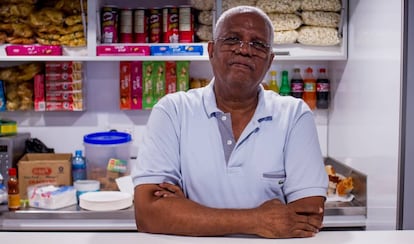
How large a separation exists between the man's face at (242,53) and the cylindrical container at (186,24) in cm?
128

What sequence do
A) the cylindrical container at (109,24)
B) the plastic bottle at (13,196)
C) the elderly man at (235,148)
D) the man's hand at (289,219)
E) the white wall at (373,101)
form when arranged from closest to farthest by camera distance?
the man's hand at (289,219)
the elderly man at (235,148)
the white wall at (373,101)
the plastic bottle at (13,196)
the cylindrical container at (109,24)

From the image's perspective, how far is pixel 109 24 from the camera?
2.94 m

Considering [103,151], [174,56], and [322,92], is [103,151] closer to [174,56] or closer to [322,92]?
[174,56]

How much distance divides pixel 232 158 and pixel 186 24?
1472 mm

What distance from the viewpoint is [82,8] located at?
9.44ft

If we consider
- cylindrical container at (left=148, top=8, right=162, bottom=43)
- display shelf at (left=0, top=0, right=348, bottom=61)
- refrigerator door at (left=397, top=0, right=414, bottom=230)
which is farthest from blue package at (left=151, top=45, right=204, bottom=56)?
refrigerator door at (left=397, top=0, right=414, bottom=230)

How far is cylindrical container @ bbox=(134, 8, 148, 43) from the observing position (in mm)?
2984

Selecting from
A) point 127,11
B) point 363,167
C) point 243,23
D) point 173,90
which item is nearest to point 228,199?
point 243,23

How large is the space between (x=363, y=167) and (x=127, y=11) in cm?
152

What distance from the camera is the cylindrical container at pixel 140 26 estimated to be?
2.98 m

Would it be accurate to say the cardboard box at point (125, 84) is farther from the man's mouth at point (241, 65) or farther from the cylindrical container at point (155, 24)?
the man's mouth at point (241, 65)

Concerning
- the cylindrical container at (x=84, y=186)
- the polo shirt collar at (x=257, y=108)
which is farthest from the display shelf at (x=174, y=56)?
the polo shirt collar at (x=257, y=108)

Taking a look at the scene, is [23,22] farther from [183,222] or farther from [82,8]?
[183,222]

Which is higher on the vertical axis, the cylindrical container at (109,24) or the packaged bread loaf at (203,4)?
the packaged bread loaf at (203,4)
